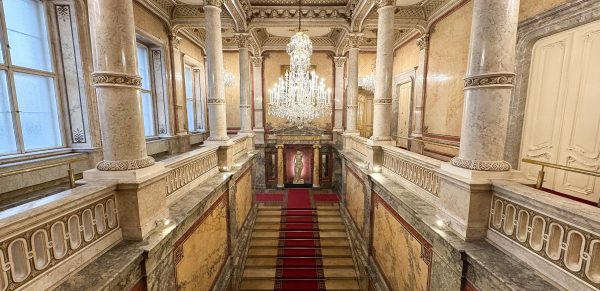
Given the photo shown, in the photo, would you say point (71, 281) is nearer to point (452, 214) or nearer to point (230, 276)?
point (452, 214)

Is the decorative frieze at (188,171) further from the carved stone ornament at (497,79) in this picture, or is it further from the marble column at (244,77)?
the carved stone ornament at (497,79)

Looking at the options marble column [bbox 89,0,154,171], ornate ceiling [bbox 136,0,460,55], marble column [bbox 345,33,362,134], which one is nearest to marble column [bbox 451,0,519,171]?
marble column [bbox 89,0,154,171]

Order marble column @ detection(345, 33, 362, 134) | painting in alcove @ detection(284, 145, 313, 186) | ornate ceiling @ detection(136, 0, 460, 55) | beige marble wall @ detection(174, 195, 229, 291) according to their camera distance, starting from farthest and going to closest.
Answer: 1. painting in alcove @ detection(284, 145, 313, 186)
2. marble column @ detection(345, 33, 362, 134)
3. ornate ceiling @ detection(136, 0, 460, 55)
4. beige marble wall @ detection(174, 195, 229, 291)

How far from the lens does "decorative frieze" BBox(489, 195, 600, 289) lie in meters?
→ 1.36

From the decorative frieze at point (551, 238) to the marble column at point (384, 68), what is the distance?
2841 mm

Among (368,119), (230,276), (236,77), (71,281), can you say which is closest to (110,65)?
(71,281)

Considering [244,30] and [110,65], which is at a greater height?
[244,30]

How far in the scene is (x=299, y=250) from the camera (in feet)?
20.2

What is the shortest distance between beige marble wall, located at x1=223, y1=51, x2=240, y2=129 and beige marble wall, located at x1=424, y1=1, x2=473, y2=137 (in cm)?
789

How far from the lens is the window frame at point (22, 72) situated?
347cm

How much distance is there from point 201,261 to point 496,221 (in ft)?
11.2

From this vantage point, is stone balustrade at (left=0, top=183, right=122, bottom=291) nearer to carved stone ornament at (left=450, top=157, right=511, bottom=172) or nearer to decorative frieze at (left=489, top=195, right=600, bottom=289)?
carved stone ornament at (left=450, top=157, right=511, bottom=172)

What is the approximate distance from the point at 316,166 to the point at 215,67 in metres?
6.16

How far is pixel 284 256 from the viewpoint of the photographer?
5.92 m
